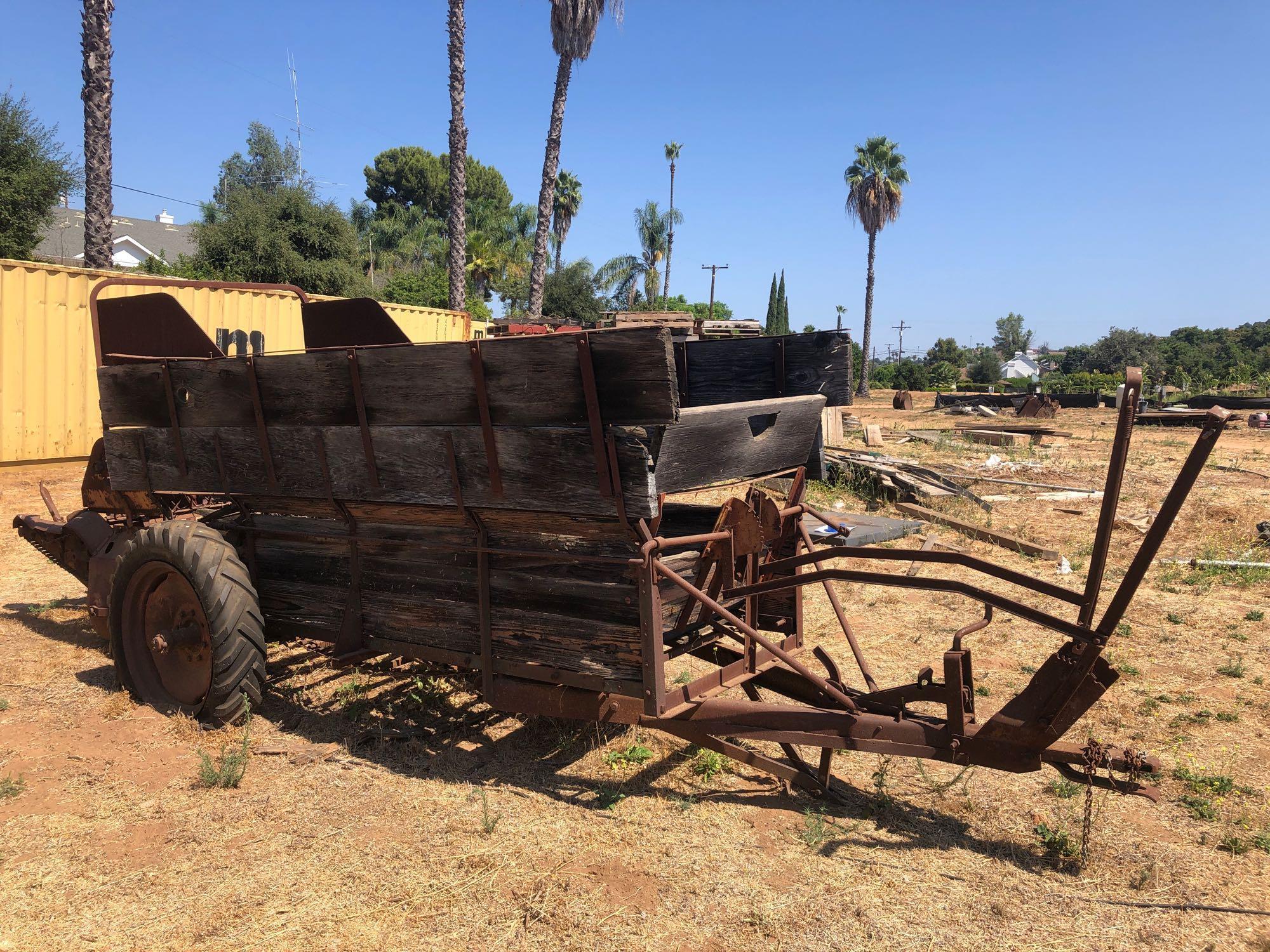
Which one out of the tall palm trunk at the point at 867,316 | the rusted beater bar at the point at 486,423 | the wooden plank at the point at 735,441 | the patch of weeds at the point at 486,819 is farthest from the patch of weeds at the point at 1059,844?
the tall palm trunk at the point at 867,316

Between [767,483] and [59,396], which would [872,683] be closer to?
[767,483]

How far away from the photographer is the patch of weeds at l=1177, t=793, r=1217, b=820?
11.2ft

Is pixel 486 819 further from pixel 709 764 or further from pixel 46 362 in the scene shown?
pixel 46 362

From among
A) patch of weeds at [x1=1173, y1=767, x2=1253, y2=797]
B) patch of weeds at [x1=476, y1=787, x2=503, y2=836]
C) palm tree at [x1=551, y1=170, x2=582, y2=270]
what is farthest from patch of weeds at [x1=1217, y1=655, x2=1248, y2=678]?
palm tree at [x1=551, y1=170, x2=582, y2=270]

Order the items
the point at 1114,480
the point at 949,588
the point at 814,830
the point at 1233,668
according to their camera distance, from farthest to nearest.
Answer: the point at 1233,668 → the point at 814,830 → the point at 949,588 → the point at 1114,480

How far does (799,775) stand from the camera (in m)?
3.46

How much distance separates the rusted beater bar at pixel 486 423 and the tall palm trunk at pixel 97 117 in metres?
14.3

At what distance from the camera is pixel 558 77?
2517 centimetres

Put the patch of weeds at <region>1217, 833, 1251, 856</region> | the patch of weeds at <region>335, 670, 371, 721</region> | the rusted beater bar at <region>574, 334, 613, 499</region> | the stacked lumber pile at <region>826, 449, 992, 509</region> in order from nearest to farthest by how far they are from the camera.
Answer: the rusted beater bar at <region>574, 334, 613, 499</region>, the patch of weeds at <region>1217, 833, 1251, 856</region>, the patch of weeds at <region>335, 670, 371, 721</region>, the stacked lumber pile at <region>826, 449, 992, 509</region>

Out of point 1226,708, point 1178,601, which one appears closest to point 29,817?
point 1226,708

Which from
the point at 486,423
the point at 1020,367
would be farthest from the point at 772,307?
the point at 486,423

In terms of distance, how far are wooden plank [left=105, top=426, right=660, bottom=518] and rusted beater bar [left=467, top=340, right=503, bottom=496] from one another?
0.02m

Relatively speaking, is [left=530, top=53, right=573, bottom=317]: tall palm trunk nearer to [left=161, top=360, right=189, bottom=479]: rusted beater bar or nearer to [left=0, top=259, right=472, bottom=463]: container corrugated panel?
[left=0, top=259, right=472, bottom=463]: container corrugated panel

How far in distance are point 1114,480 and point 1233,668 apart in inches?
153
